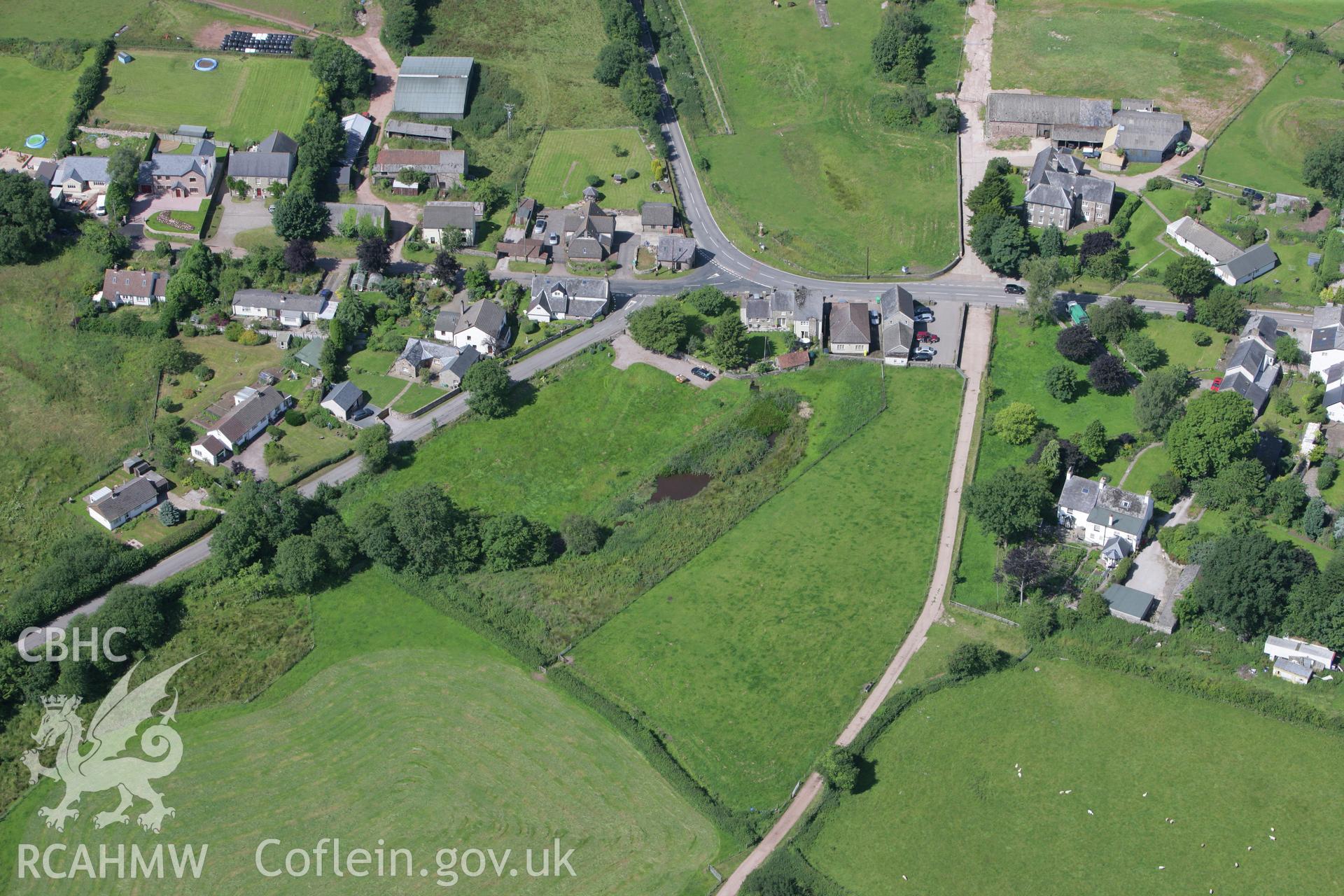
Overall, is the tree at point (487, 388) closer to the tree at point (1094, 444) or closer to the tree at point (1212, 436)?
the tree at point (1094, 444)

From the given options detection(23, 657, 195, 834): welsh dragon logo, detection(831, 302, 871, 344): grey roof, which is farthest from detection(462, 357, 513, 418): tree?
detection(23, 657, 195, 834): welsh dragon logo

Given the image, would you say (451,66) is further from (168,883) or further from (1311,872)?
(1311,872)

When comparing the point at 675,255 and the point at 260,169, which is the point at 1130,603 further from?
the point at 260,169

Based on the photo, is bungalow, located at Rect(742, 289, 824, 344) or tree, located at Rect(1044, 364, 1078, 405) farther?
bungalow, located at Rect(742, 289, 824, 344)

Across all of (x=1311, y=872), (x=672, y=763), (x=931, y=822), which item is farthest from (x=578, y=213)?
(x=1311, y=872)

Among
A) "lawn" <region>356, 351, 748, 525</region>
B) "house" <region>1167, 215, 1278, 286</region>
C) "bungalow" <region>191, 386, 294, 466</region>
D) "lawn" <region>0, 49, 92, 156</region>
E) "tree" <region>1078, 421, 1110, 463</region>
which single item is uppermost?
"lawn" <region>0, 49, 92, 156</region>

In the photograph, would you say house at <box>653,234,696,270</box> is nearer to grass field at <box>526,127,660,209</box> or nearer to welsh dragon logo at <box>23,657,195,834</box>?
grass field at <box>526,127,660,209</box>

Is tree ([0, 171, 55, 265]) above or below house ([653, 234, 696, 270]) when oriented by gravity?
above
